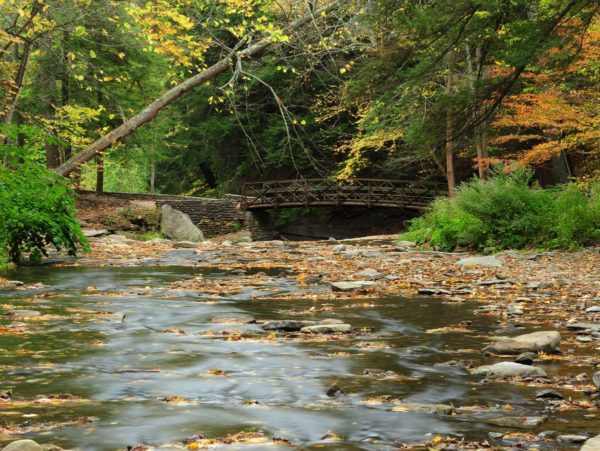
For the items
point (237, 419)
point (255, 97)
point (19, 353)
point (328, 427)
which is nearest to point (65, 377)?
point (19, 353)

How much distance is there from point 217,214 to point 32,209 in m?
20.8

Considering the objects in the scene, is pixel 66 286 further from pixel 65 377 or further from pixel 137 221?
pixel 137 221

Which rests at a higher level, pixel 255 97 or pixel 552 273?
pixel 255 97

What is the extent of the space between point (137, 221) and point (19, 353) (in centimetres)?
2283

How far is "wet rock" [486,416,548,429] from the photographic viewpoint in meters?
3.59

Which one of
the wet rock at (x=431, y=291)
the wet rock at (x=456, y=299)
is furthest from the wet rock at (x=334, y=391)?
the wet rock at (x=431, y=291)

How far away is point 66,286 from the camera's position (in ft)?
32.1

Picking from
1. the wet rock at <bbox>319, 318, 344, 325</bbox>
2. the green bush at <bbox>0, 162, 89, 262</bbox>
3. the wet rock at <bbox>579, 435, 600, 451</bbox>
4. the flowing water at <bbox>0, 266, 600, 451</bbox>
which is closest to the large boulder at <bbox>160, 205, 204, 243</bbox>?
the green bush at <bbox>0, 162, 89, 262</bbox>

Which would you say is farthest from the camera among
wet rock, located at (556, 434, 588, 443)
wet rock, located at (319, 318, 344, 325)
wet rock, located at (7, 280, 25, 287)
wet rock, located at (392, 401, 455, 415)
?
wet rock, located at (7, 280, 25, 287)

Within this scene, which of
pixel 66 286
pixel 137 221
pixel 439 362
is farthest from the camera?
pixel 137 221

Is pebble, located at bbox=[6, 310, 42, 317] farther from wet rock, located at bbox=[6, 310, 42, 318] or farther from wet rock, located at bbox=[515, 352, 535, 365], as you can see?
wet rock, located at bbox=[515, 352, 535, 365]

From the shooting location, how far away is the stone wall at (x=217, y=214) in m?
31.1

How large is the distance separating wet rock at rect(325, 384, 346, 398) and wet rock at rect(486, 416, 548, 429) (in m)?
0.93

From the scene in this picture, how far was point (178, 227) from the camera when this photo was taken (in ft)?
90.0
